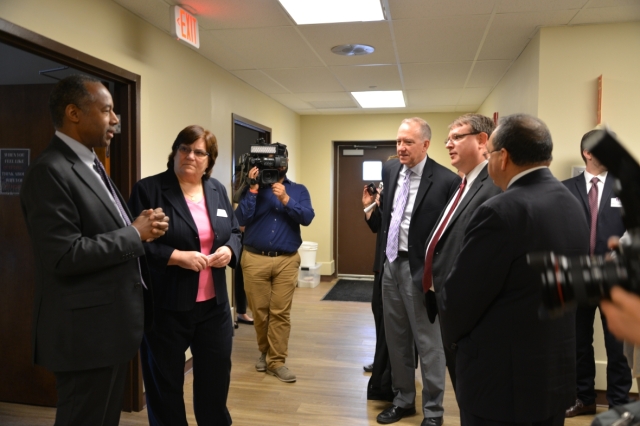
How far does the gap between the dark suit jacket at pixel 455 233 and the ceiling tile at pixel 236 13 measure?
155 cm

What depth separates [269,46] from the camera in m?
3.40

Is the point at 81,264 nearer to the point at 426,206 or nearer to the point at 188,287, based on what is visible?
the point at 188,287

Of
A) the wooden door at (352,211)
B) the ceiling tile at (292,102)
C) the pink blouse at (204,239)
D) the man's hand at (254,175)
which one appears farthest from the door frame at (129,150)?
the wooden door at (352,211)

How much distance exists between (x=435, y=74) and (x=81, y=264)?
365cm

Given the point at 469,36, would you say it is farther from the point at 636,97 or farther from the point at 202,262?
the point at 202,262

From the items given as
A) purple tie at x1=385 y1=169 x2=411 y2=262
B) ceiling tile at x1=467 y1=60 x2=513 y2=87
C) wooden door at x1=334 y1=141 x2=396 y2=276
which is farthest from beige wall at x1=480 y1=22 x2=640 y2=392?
wooden door at x1=334 y1=141 x2=396 y2=276

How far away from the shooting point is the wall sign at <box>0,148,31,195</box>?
8.68 ft

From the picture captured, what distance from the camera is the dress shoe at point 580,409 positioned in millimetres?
2656

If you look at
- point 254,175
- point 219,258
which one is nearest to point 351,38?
point 254,175

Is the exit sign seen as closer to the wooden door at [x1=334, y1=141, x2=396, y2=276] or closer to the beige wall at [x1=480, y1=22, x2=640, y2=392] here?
the beige wall at [x1=480, y1=22, x2=640, y2=392]

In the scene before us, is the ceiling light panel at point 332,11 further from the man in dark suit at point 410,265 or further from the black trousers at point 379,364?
the black trousers at point 379,364

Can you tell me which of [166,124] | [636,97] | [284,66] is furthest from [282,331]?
[636,97]

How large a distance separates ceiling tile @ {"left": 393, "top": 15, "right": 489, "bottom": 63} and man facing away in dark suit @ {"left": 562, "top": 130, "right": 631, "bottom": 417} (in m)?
1.07

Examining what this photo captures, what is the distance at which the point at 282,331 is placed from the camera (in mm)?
3197
